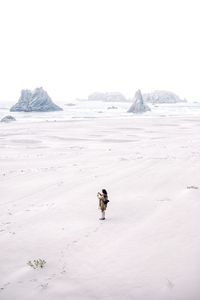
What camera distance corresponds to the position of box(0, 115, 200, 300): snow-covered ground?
1080 cm

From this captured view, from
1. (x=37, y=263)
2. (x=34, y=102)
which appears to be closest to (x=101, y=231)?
(x=37, y=263)

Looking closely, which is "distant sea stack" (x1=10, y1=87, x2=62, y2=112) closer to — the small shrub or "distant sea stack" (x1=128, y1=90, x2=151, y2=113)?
"distant sea stack" (x1=128, y1=90, x2=151, y2=113)

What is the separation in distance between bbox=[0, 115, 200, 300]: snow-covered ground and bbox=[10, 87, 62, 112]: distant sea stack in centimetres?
9920

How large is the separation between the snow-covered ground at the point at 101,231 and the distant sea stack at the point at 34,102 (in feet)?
325

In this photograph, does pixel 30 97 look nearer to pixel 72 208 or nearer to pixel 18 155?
pixel 18 155

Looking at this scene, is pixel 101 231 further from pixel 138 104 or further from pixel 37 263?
pixel 138 104

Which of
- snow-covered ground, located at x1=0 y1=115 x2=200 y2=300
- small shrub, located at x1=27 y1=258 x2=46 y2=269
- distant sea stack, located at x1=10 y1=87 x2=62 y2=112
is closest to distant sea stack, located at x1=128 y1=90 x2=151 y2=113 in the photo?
distant sea stack, located at x1=10 y1=87 x2=62 y2=112

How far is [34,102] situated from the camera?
127 meters

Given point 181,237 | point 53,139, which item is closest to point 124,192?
point 181,237

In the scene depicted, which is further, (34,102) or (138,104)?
(34,102)

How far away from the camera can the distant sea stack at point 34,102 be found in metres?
127

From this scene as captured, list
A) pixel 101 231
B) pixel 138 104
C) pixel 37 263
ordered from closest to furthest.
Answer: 1. pixel 37 263
2. pixel 101 231
3. pixel 138 104

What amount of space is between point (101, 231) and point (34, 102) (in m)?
115

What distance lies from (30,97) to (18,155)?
98268 millimetres
